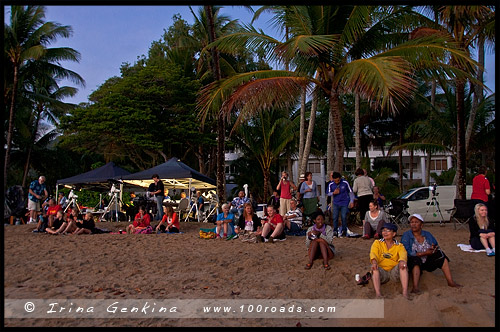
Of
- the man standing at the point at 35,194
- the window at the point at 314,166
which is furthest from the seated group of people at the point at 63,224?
the window at the point at 314,166

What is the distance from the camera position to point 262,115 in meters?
25.1

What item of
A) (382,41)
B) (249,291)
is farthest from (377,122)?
(249,291)

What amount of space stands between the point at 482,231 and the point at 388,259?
2.80 m

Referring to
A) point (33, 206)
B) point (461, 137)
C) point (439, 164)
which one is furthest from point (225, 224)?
point (439, 164)

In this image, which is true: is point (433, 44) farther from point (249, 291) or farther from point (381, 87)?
point (249, 291)

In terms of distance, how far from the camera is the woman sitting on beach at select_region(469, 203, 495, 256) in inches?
310

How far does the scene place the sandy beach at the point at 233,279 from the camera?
16.3 ft

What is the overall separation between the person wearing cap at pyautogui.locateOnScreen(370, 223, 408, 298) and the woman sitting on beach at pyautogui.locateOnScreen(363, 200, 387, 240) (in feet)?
9.83

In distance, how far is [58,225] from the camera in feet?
39.5

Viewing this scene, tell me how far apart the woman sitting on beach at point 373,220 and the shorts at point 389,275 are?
A: 10.1 feet

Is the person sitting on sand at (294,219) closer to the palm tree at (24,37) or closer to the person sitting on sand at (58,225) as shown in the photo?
the person sitting on sand at (58,225)

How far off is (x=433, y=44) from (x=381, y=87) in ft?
6.90

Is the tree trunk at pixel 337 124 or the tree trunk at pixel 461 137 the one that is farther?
the tree trunk at pixel 461 137

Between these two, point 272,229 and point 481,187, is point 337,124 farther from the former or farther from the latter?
point 481,187
